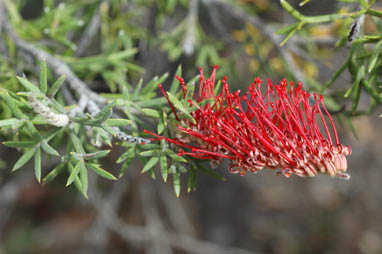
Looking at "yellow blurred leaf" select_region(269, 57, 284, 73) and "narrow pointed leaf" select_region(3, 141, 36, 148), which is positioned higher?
"yellow blurred leaf" select_region(269, 57, 284, 73)

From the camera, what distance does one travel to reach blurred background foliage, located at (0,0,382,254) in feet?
4.37

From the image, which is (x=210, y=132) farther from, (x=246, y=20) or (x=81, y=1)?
(x=81, y=1)

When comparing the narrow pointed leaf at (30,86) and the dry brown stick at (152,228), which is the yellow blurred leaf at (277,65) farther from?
the dry brown stick at (152,228)

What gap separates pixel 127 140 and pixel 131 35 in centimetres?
90

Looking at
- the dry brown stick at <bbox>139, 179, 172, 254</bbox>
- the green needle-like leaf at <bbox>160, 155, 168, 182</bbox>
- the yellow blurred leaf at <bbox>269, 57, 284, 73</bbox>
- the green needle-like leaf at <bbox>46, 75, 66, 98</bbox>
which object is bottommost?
the dry brown stick at <bbox>139, 179, 172, 254</bbox>

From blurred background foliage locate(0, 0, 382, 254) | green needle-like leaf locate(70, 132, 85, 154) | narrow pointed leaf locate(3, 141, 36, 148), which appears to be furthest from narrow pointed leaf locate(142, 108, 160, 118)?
narrow pointed leaf locate(3, 141, 36, 148)

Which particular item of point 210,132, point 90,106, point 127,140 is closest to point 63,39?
point 90,106

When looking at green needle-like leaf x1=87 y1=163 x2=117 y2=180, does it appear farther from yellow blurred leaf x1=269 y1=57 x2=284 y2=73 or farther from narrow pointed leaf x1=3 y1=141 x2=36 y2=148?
yellow blurred leaf x1=269 y1=57 x2=284 y2=73

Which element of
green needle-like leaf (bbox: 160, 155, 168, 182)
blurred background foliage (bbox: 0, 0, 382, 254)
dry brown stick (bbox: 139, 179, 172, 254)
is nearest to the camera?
green needle-like leaf (bbox: 160, 155, 168, 182)

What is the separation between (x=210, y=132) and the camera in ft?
3.04

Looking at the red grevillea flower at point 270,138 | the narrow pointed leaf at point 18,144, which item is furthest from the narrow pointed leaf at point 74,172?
the red grevillea flower at point 270,138

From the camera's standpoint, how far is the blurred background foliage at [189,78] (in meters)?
1.33

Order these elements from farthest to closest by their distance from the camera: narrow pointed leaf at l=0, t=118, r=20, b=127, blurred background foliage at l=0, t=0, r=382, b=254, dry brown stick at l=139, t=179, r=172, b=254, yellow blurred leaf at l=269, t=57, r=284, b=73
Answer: dry brown stick at l=139, t=179, r=172, b=254, yellow blurred leaf at l=269, t=57, r=284, b=73, blurred background foliage at l=0, t=0, r=382, b=254, narrow pointed leaf at l=0, t=118, r=20, b=127

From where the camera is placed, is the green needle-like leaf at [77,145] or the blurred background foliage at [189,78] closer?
the green needle-like leaf at [77,145]
